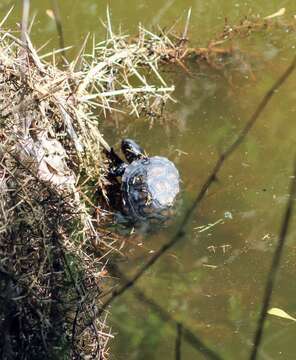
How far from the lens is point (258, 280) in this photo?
255 centimetres

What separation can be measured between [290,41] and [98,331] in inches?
83.4

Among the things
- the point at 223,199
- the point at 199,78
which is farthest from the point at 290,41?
the point at 223,199

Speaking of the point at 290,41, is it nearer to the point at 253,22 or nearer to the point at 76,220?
the point at 253,22

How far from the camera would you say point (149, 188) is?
2.87 metres

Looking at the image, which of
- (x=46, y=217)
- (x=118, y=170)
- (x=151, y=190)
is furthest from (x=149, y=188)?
(x=46, y=217)

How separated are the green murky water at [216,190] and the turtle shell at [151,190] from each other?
0.29 feet

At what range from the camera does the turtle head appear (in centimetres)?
301

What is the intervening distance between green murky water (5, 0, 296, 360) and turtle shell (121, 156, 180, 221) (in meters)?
0.09

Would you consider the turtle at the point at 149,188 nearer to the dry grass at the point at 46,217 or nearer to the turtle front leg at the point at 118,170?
the turtle front leg at the point at 118,170

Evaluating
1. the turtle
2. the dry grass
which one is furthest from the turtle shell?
the dry grass

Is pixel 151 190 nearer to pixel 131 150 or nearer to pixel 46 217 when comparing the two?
pixel 131 150

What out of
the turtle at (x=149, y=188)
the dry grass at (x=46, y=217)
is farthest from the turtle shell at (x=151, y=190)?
the dry grass at (x=46, y=217)

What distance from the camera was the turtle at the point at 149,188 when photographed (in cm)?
283

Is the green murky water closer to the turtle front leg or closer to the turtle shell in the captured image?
the turtle shell
